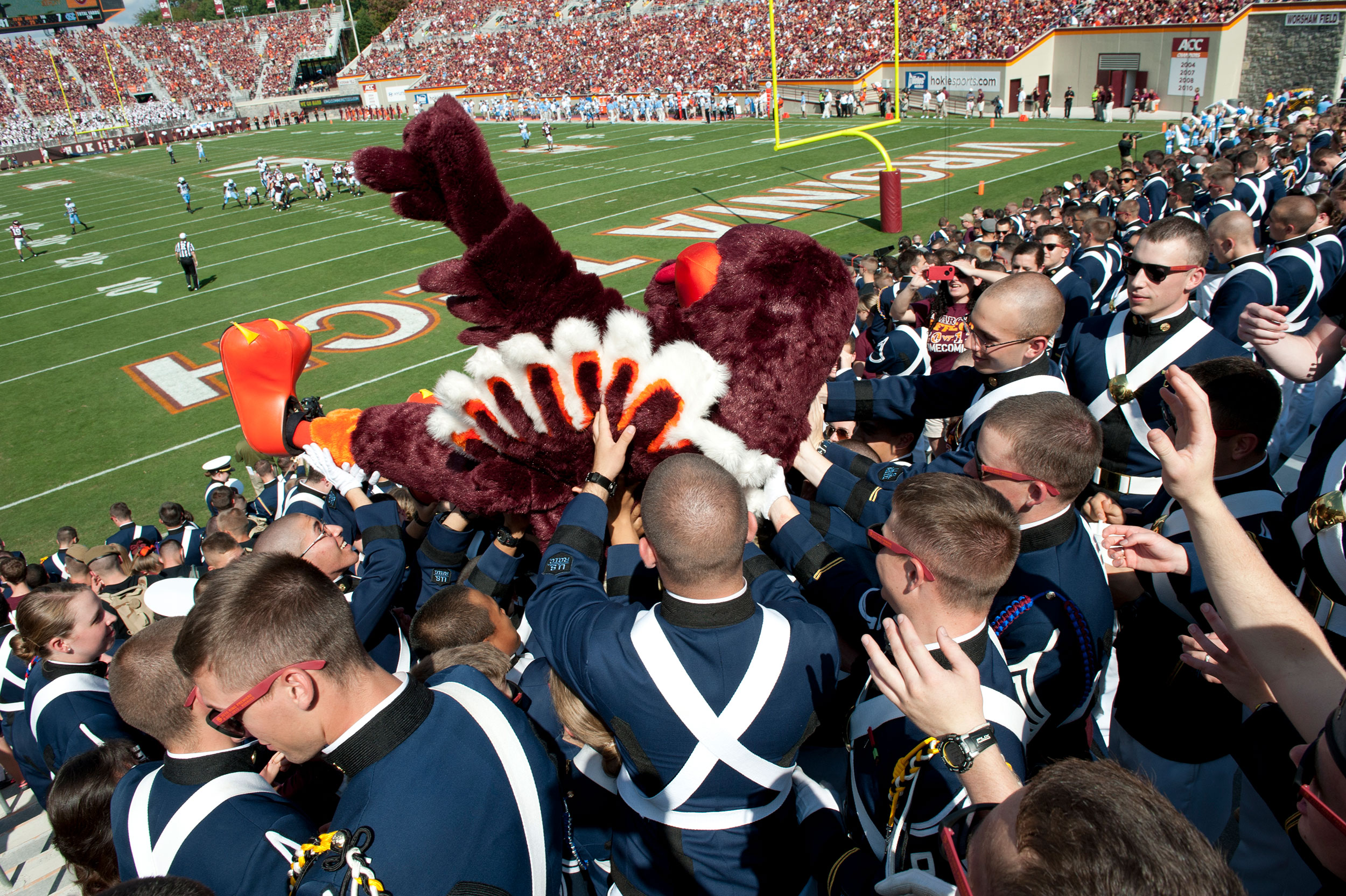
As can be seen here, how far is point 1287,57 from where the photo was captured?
24656mm

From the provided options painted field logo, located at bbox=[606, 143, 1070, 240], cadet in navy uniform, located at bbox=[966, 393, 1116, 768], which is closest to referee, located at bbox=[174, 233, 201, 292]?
painted field logo, located at bbox=[606, 143, 1070, 240]

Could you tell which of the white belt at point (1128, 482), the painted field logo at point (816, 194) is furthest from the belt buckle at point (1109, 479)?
the painted field logo at point (816, 194)

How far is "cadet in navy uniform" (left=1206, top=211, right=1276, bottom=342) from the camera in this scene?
4.82 metres

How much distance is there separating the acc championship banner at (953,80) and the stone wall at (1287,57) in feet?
25.2

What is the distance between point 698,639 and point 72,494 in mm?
10107

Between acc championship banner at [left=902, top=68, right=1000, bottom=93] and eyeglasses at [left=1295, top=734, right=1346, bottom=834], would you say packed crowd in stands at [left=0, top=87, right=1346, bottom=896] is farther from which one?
acc championship banner at [left=902, top=68, right=1000, bottom=93]

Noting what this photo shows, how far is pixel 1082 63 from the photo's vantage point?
2891 centimetres

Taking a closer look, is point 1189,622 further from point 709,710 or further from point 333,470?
point 333,470

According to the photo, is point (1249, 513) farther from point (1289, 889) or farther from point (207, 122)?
point (207, 122)

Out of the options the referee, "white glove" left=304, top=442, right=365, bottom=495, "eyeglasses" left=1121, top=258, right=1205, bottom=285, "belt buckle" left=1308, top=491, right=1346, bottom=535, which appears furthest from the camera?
Answer: the referee

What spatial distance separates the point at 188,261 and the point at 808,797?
17.6 meters

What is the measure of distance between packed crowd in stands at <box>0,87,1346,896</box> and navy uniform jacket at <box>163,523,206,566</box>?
2753mm

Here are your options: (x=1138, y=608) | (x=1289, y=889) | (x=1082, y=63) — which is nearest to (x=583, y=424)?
(x=1138, y=608)

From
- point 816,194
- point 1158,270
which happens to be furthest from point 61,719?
point 816,194
